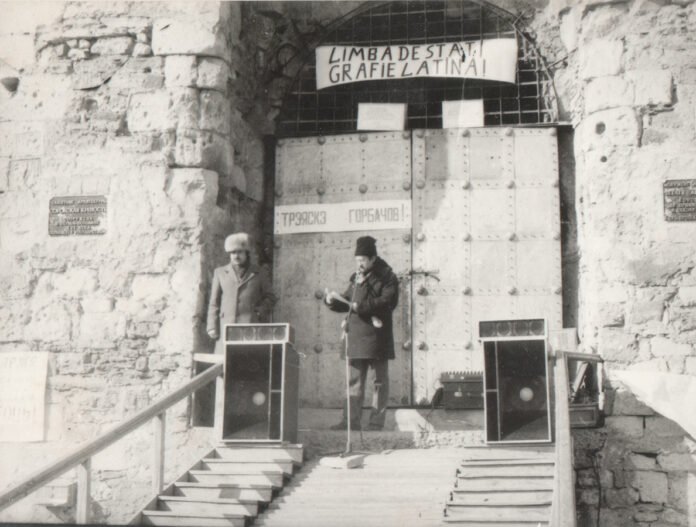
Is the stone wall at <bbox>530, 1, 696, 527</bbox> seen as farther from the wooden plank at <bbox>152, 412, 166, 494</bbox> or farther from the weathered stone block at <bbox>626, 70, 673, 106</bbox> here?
the wooden plank at <bbox>152, 412, 166, 494</bbox>

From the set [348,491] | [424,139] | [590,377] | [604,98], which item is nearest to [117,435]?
[348,491]

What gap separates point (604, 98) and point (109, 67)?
3.84m

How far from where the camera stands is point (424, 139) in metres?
8.04

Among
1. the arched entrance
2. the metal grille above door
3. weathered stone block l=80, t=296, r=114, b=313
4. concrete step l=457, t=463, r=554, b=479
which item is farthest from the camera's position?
the metal grille above door

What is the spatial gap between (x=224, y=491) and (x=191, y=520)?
1.31 feet

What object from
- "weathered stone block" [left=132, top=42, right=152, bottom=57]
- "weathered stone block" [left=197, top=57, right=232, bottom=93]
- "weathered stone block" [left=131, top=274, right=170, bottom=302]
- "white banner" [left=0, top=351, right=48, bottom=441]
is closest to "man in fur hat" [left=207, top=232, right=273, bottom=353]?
"weathered stone block" [left=131, top=274, right=170, bottom=302]

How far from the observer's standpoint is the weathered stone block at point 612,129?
7.04 meters

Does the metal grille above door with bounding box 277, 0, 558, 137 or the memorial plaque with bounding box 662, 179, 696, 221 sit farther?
the metal grille above door with bounding box 277, 0, 558, 137

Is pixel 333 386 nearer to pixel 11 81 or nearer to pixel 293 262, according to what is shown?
pixel 293 262

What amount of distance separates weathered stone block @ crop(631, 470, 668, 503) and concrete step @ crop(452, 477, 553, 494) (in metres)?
1.19

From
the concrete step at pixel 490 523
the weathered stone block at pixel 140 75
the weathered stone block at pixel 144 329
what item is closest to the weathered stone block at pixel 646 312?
the concrete step at pixel 490 523

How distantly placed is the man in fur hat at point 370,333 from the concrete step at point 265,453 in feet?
2.02

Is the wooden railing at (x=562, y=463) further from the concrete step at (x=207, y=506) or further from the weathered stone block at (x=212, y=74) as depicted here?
the weathered stone block at (x=212, y=74)

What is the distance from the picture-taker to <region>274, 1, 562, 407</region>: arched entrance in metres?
7.70
